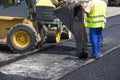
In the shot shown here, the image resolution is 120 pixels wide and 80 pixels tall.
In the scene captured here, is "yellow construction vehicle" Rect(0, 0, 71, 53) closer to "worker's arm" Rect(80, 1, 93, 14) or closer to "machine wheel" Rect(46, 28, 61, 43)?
"machine wheel" Rect(46, 28, 61, 43)

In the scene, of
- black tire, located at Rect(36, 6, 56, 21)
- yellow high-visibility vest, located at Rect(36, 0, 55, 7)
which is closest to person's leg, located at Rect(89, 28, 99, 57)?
black tire, located at Rect(36, 6, 56, 21)

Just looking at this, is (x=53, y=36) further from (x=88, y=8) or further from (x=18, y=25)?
(x=88, y=8)

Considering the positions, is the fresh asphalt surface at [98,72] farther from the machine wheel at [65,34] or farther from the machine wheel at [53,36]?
the machine wheel at [65,34]

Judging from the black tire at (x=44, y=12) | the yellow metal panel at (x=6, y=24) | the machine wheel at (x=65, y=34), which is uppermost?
the black tire at (x=44, y=12)

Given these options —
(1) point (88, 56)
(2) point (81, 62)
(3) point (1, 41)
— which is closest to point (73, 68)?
(2) point (81, 62)

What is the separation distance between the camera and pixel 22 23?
1197 cm

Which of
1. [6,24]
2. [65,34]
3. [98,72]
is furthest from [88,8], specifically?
[65,34]

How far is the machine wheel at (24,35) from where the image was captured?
→ 11695 millimetres

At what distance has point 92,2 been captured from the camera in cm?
1093

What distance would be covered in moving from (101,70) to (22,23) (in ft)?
11.5

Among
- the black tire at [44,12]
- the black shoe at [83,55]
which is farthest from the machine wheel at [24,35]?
the black shoe at [83,55]

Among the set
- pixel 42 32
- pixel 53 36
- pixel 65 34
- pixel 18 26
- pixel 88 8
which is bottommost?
pixel 65 34

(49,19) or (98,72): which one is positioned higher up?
(49,19)

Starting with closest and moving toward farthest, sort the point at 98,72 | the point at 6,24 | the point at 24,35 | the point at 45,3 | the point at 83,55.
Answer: the point at 98,72, the point at 83,55, the point at 24,35, the point at 6,24, the point at 45,3
